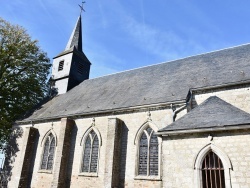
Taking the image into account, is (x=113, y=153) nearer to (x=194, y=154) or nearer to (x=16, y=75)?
(x=194, y=154)

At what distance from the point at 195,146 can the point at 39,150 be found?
38.8ft

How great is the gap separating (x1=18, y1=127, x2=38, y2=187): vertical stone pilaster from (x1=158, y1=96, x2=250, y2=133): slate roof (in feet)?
36.9

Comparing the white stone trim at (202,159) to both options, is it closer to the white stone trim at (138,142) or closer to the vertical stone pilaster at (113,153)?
the white stone trim at (138,142)

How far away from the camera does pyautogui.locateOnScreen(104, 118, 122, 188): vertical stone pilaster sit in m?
11.3

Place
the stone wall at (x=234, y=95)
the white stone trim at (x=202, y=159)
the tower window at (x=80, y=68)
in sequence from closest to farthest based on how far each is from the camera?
1. the white stone trim at (x=202, y=159)
2. the stone wall at (x=234, y=95)
3. the tower window at (x=80, y=68)

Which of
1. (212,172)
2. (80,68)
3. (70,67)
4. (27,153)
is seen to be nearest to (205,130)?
(212,172)

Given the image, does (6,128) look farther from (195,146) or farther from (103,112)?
(195,146)

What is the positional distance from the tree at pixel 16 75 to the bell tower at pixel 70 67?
1.58 meters

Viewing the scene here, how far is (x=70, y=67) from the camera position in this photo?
20734 mm

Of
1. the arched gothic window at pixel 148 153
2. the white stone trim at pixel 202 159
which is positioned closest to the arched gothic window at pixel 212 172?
the white stone trim at pixel 202 159

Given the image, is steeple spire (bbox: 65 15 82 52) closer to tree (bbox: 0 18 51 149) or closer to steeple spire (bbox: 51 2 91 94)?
steeple spire (bbox: 51 2 91 94)

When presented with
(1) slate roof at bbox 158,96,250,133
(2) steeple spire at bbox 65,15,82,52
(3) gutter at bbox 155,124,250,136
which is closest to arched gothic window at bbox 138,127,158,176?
(1) slate roof at bbox 158,96,250,133

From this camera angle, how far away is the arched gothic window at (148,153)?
36.4 ft

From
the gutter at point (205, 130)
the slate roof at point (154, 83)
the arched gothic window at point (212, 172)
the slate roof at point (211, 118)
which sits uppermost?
the slate roof at point (154, 83)
